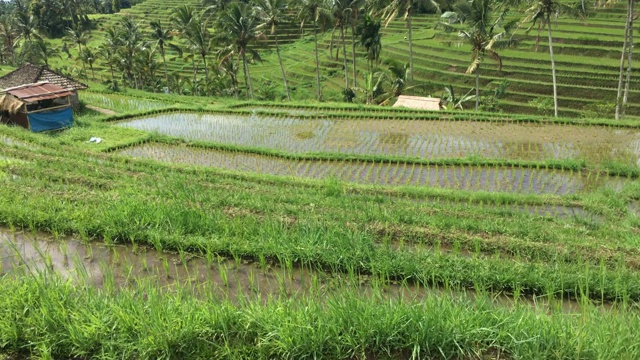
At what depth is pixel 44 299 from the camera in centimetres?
396

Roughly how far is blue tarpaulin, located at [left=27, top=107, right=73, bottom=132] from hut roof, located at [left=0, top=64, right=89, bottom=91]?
3.71 metres

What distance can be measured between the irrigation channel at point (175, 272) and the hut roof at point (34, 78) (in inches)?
577

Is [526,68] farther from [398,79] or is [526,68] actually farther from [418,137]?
[418,137]

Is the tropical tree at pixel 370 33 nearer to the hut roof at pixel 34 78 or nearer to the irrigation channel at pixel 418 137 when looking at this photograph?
the irrigation channel at pixel 418 137

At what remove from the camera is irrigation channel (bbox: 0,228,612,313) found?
16.7ft

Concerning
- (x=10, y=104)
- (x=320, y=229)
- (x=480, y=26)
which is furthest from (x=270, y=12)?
(x=320, y=229)

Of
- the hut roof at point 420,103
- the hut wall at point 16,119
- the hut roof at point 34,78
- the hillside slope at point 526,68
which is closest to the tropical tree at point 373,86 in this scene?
the hut roof at point 420,103

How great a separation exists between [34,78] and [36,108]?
14.2 ft

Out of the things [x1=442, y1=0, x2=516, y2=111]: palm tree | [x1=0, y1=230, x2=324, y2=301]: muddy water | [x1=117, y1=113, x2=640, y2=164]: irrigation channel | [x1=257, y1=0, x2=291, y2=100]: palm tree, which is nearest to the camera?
[x1=0, y1=230, x2=324, y2=301]: muddy water

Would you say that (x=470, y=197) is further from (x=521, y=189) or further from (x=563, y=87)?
(x=563, y=87)

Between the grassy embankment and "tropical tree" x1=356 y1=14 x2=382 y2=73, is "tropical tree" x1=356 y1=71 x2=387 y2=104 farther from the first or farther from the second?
the grassy embankment

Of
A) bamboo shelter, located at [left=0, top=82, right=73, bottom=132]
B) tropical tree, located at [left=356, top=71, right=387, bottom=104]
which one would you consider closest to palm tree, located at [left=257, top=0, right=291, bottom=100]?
tropical tree, located at [left=356, top=71, right=387, bottom=104]

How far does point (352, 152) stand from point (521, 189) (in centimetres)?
465

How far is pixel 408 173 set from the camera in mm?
11336
